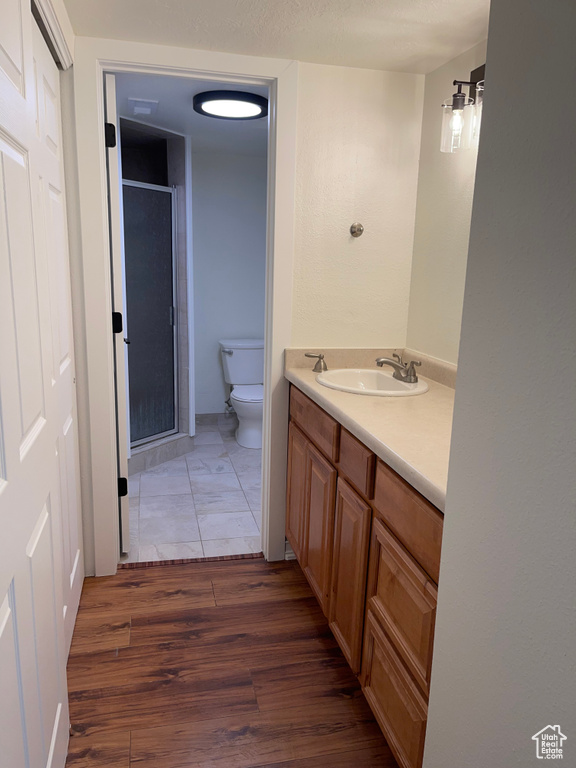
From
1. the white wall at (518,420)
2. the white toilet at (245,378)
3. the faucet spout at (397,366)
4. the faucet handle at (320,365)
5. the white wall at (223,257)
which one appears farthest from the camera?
the white wall at (223,257)

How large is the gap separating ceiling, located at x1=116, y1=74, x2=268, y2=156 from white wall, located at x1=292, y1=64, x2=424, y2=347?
352 mm

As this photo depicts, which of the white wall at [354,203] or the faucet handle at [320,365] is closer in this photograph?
the white wall at [354,203]

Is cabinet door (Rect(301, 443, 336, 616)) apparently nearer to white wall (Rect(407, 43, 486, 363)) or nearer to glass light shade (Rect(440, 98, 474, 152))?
white wall (Rect(407, 43, 486, 363))

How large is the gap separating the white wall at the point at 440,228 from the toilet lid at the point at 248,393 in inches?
65.9

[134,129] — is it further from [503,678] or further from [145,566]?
[503,678]

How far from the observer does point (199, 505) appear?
3174 millimetres

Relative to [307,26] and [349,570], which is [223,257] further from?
[349,570]

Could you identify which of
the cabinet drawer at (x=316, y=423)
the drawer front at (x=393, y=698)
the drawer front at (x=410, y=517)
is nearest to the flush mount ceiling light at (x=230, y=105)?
the cabinet drawer at (x=316, y=423)

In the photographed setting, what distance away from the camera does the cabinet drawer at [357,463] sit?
160 centimetres

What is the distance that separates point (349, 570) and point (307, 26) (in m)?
1.78

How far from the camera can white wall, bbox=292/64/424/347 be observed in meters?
2.30

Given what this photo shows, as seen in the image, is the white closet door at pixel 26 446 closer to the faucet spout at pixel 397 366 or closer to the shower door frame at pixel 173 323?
the faucet spout at pixel 397 366

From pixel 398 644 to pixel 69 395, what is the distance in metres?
1.42

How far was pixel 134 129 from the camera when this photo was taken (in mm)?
3572
